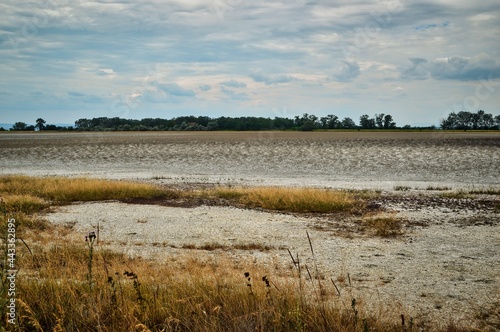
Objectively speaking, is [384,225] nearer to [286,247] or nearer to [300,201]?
[286,247]

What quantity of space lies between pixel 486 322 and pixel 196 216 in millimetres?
12283

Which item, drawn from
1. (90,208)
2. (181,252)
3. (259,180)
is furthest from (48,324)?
(259,180)

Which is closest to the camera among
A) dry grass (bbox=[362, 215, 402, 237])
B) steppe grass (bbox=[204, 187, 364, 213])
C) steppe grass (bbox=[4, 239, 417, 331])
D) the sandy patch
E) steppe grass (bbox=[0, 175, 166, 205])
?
steppe grass (bbox=[4, 239, 417, 331])

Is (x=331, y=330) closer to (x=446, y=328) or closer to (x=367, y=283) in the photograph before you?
(x=446, y=328)

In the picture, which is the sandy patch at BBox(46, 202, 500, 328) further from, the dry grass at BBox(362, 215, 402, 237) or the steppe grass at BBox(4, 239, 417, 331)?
the steppe grass at BBox(4, 239, 417, 331)

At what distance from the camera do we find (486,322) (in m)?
7.27

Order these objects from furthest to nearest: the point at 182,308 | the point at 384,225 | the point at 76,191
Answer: the point at 76,191 → the point at 384,225 → the point at 182,308

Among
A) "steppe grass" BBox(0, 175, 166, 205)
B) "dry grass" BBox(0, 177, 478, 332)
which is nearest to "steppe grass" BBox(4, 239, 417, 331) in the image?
"dry grass" BBox(0, 177, 478, 332)

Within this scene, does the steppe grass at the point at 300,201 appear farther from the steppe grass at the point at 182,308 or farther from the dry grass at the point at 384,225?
the steppe grass at the point at 182,308

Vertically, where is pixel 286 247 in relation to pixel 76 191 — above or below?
below

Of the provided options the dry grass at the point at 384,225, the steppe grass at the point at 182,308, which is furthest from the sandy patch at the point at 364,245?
the steppe grass at the point at 182,308

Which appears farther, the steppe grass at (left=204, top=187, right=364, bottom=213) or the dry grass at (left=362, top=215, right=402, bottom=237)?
the steppe grass at (left=204, top=187, right=364, bottom=213)

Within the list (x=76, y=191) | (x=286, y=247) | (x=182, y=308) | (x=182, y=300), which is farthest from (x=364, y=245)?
(x=76, y=191)

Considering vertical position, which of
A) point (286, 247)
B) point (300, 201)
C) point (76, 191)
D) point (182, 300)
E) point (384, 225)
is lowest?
point (286, 247)
